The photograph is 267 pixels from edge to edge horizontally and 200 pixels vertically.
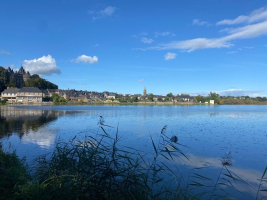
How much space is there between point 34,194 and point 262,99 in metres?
186

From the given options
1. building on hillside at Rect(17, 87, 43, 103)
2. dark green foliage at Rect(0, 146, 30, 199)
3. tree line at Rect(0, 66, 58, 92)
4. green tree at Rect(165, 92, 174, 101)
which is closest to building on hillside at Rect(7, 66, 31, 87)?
tree line at Rect(0, 66, 58, 92)

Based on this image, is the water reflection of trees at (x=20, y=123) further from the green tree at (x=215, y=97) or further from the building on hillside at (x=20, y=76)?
the green tree at (x=215, y=97)

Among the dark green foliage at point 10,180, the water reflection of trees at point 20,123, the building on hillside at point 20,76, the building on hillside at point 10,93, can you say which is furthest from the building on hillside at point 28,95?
the dark green foliage at point 10,180

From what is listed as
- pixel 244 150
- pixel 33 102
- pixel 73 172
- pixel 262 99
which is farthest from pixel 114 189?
pixel 262 99

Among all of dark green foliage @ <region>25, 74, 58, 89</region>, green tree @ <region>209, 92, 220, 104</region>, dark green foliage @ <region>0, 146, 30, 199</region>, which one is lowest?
dark green foliage @ <region>0, 146, 30, 199</region>

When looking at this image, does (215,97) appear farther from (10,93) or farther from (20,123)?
(20,123)

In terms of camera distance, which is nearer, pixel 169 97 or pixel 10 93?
pixel 10 93

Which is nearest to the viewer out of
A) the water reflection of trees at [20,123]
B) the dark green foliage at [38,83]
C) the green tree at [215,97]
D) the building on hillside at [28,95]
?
the water reflection of trees at [20,123]

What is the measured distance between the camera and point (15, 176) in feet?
17.8

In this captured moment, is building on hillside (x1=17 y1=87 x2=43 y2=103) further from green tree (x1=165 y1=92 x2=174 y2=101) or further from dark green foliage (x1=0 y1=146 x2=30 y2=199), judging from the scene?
dark green foliage (x1=0 y1=146 x2=30 y2=199)

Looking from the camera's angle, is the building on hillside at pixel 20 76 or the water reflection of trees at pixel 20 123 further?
the building on hillside at pixel 20 76

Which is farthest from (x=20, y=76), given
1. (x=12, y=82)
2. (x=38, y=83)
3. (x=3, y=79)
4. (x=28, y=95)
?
(x=28, y=95)

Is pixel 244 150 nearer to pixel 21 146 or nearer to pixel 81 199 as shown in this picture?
pixel 81 199

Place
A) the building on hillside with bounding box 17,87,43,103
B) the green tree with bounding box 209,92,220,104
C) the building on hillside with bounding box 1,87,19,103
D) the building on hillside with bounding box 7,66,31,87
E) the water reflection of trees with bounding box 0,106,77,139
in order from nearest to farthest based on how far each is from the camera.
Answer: the water reflection of trees with bounding box 0,106,77,139, the building on hillside with bounding box 17,87,43,103, the building on hillside with bounding box 1,87,19,103, the building on hillside with bounding box 7,66,31,87, the green tree with bounding box 209,92,220,104
